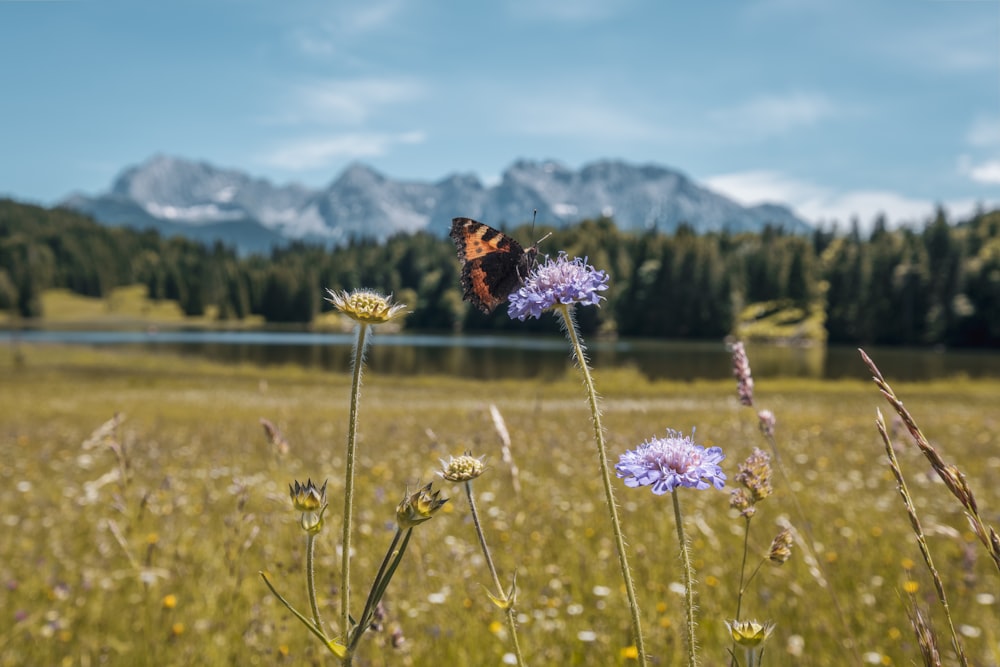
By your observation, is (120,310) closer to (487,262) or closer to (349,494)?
(487,262)

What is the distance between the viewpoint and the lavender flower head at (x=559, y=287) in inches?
57.1

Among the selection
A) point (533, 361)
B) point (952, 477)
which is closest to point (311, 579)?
point (952, 477)

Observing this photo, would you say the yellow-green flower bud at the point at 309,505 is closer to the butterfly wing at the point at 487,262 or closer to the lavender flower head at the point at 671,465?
the lavender flower head at the point at 671,465

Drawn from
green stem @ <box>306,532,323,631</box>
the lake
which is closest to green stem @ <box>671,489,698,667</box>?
green stem @ <box>306,532,323,631</box>

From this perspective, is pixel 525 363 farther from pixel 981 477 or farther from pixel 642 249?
pixel 642 249

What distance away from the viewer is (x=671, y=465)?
53.0 inches

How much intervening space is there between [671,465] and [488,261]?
940mm

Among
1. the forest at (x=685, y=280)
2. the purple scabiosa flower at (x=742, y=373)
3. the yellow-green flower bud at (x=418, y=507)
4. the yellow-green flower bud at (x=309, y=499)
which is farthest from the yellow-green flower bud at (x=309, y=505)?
the forest at (x=685, y=280)

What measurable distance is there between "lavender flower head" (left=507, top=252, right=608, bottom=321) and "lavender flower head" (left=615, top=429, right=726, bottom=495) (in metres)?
0.35

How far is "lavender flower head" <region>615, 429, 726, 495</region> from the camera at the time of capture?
1281 mm

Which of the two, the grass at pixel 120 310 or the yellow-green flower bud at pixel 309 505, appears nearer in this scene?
the yellow-green flower bud at pixel 309 505

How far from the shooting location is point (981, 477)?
29.8ft

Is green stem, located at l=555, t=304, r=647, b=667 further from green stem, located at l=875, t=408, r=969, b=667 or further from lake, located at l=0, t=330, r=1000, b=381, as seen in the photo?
lake, located at l=0, t=330, r=1000, b=381

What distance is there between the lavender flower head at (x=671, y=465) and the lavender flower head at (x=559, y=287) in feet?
1.14
